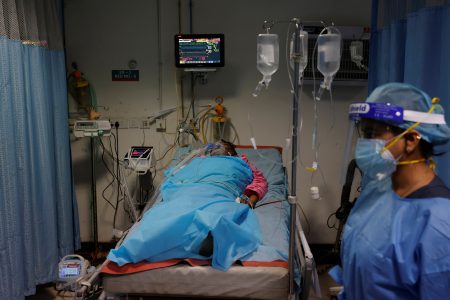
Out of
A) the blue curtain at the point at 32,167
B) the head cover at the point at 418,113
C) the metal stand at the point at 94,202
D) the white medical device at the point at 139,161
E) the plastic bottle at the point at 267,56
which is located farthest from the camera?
the metal stand at the point at 94,202

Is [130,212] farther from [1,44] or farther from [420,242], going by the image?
[420,242]

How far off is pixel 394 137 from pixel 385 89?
190 millimetres

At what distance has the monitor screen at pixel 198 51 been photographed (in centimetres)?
312

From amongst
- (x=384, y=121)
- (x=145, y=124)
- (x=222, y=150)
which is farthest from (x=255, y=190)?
(x=145, y=124)

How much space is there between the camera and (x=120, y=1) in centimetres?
334

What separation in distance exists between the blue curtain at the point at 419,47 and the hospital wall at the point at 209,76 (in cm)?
106

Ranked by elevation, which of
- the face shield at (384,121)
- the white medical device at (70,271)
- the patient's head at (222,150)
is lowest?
the white medical device at (70,271)

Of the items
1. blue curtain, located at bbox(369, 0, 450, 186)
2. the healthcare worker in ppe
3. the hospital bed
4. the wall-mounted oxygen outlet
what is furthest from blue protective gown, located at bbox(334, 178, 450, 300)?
the wall-mounted oxygen outlet

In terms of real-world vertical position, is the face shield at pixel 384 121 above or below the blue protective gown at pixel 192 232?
above

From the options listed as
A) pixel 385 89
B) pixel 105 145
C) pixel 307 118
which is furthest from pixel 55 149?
pixel 385 89

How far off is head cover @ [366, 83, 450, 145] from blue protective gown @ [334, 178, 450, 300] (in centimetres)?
20

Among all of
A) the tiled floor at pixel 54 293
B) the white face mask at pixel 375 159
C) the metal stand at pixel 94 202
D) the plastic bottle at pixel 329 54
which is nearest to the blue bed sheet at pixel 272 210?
the white face mask at pixel 375 159

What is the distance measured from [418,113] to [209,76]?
239 centimetres

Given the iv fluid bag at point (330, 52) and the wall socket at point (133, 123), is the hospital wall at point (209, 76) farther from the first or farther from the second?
the iv fluid bag at point (330, 52)
